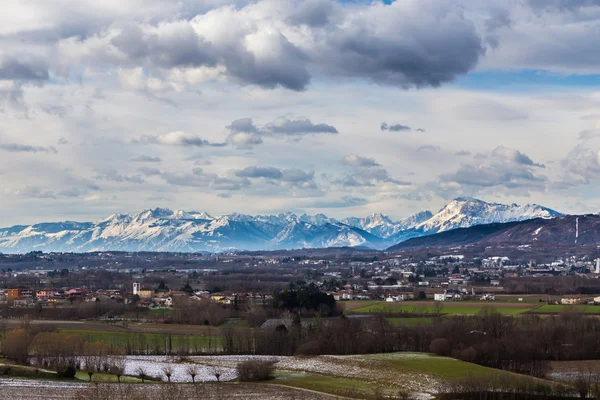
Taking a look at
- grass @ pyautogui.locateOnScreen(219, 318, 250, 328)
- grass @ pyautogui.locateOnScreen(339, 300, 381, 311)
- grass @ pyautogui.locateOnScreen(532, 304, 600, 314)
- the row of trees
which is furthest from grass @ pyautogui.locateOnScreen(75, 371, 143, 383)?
grass @ pyautogui.locateOnScreen(532, 304, 600, 314)

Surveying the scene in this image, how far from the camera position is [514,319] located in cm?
9931

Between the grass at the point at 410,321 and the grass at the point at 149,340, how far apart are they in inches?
783

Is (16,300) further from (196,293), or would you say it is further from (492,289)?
(492,289)

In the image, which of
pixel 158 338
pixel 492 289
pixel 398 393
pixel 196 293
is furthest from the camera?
pixel 492 289

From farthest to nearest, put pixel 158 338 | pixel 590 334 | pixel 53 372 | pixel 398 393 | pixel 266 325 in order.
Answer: pixel 266 325, pixel 158 338, pixel 590 334, pixel 53 372, pixel 398 393

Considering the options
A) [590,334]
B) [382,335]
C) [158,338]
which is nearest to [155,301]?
[158,338]

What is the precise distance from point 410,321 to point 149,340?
1214 inches

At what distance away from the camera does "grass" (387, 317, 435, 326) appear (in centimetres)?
9769

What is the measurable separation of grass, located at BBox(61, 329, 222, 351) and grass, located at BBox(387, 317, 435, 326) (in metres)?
19.9

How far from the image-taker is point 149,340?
8738 centimetres

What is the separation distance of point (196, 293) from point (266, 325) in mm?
58927

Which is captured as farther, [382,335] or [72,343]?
[382,335]

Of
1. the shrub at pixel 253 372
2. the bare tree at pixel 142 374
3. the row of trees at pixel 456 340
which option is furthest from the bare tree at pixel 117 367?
the row of trees at pixel 456 340

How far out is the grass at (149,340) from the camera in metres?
83.2
